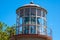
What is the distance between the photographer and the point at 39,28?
65.4 feet

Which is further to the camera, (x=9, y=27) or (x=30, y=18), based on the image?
(x=9, y=27)

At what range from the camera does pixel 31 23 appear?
65.3 feet

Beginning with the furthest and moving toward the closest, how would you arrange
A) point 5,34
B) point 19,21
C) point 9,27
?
point 9,27
point 5,34
point 19,21

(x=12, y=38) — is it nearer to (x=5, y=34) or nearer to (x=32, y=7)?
(x=32, y=7)

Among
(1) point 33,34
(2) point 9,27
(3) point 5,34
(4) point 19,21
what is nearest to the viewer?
(1) point 33,34

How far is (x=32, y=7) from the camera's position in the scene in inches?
795

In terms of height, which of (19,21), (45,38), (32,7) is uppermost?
(32,7)

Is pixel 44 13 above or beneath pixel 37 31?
above

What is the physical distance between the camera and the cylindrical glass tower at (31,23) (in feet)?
64.2

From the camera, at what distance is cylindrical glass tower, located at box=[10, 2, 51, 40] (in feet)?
64.2

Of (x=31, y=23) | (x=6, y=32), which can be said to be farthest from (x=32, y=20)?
(x=6, y=32)

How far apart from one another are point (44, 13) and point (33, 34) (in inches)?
109

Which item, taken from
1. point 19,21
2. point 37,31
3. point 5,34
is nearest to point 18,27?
point 19,21

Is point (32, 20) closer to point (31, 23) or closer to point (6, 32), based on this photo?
point (31, 23)
